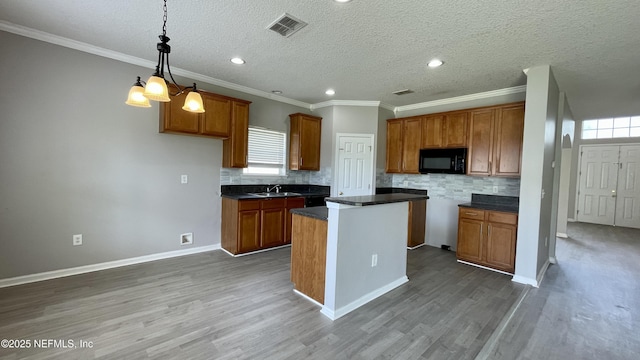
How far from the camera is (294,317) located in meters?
2.36

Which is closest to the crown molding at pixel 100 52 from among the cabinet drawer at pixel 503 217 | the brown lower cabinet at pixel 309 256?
the brown lower cabinet at pixel 309 256

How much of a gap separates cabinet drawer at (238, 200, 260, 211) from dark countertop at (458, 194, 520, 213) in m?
3.12

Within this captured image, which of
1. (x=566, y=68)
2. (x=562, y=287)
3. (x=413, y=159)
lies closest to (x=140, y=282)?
(x=413, y=159)

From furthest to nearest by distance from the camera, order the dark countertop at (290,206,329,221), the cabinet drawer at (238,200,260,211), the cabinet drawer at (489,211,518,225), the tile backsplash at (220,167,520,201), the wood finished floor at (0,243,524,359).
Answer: the tile backsplash at (220,167,520,201), the cabinet drawer at (238,200,260,211), the cabinet drawer at (489,211,518,225), the dark countertop at (290,206,329,221), the wood finished floor at (0,243,524,359)

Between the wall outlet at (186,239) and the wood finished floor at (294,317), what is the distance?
450 millimetres

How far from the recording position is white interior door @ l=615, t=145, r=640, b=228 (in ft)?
21.8

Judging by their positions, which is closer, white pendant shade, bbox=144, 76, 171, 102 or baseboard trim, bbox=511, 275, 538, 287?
white pendant shade, bbox=144, 76, 171, 102

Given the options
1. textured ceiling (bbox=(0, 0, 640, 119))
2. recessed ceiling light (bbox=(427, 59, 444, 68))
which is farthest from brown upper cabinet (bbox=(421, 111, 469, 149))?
recessed ceiling light (bbox=(427, 59, 444, 68))

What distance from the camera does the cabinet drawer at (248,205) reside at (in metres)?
3.86

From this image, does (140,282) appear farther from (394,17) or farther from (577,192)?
(577,192)

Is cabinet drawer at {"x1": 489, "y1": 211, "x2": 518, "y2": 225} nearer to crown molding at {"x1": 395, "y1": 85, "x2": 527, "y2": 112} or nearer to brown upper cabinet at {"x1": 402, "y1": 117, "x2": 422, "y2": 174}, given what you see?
brown upper cabinet at {"x1": 402, "y1": 117, "x2": 422, "y2": 174}

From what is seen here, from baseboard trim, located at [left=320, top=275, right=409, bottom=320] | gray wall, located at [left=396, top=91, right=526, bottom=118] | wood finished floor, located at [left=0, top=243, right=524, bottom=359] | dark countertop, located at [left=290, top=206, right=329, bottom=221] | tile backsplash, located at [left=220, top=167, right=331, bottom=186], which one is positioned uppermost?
gray wall, located at [left=396, top=91, right=526, bottom=118]

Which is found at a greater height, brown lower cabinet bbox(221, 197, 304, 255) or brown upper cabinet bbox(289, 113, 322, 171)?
brown upper cabinet bbox(289, 113, 322, 171)

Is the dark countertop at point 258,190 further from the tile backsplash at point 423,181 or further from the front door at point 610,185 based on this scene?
the front door at point 610,185
